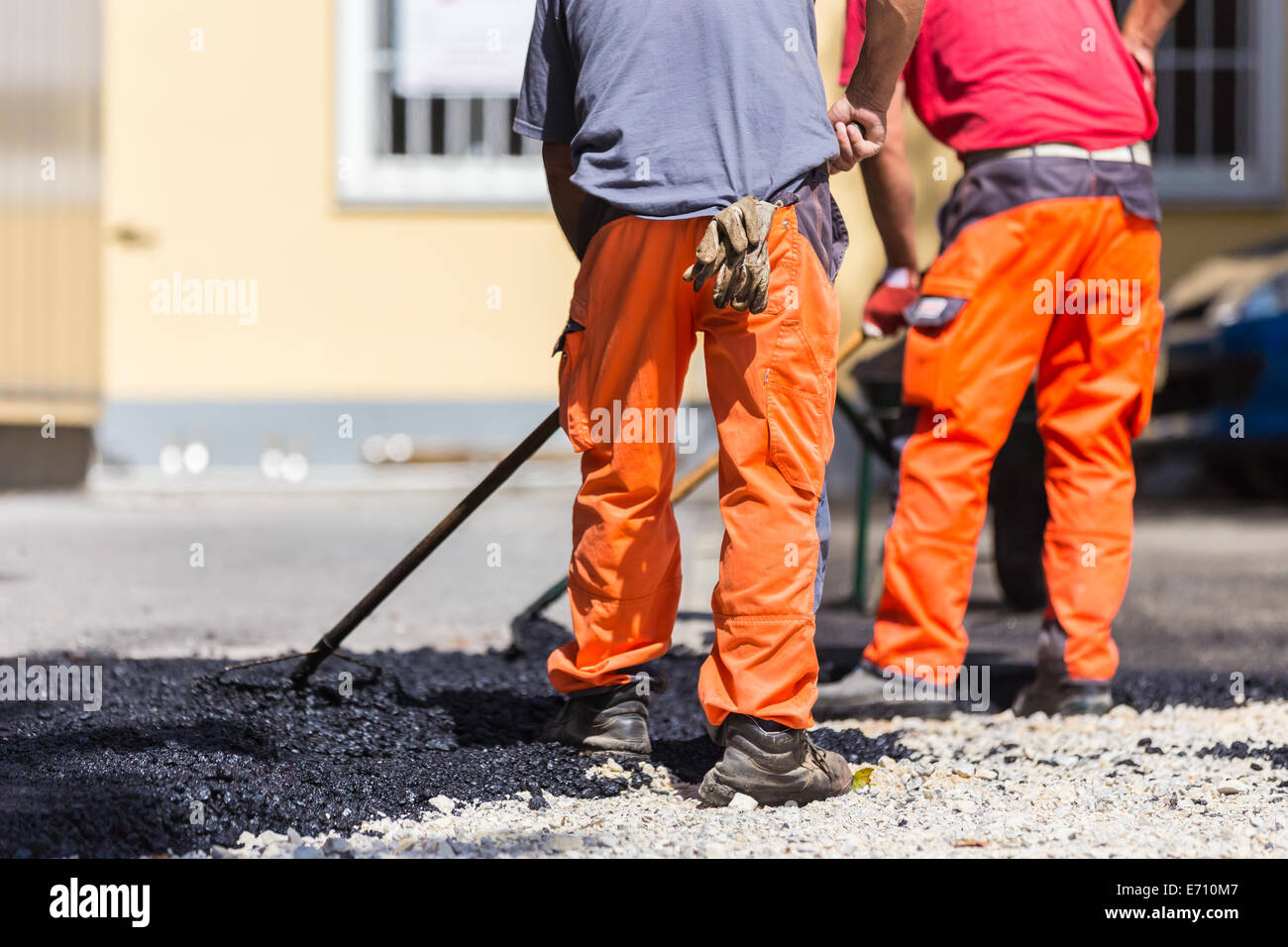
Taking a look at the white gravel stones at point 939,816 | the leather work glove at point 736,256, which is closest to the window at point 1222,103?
the white gravel stones at point 939,816

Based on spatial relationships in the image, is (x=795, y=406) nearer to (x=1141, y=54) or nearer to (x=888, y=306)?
(x=888, y=306)

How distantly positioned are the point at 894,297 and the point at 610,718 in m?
1.30

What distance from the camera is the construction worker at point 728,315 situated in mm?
2639

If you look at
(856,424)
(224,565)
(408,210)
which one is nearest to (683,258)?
(856,424)

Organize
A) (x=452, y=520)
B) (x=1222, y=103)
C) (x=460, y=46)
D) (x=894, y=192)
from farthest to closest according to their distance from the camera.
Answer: (x=1222, y=103), (x=460, y=46), (x=894, y=192), (x=452, y=520)

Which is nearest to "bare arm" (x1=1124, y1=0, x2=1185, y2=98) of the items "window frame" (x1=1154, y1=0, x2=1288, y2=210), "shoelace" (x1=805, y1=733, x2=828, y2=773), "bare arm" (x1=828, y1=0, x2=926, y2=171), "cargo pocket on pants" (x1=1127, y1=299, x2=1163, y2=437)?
"cargo pocket on pants" (x1=1127, y1=299, x2=1163, y2=437)

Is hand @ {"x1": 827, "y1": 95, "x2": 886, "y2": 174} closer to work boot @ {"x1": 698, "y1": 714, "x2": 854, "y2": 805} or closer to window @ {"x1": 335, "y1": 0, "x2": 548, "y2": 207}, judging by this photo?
work boot @ {"x1": 698, "y1": 714, "x2": 854, "y2": 805}

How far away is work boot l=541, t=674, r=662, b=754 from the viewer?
9.79ft

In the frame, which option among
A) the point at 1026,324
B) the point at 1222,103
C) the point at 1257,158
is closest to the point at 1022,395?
the point at 1026,324

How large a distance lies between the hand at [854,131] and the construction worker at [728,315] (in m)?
0.06

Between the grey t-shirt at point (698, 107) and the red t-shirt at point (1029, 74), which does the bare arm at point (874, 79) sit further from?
the red t-shirt at point (1029, 74)

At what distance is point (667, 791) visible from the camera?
2814mm

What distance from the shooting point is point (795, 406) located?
2648 mm
